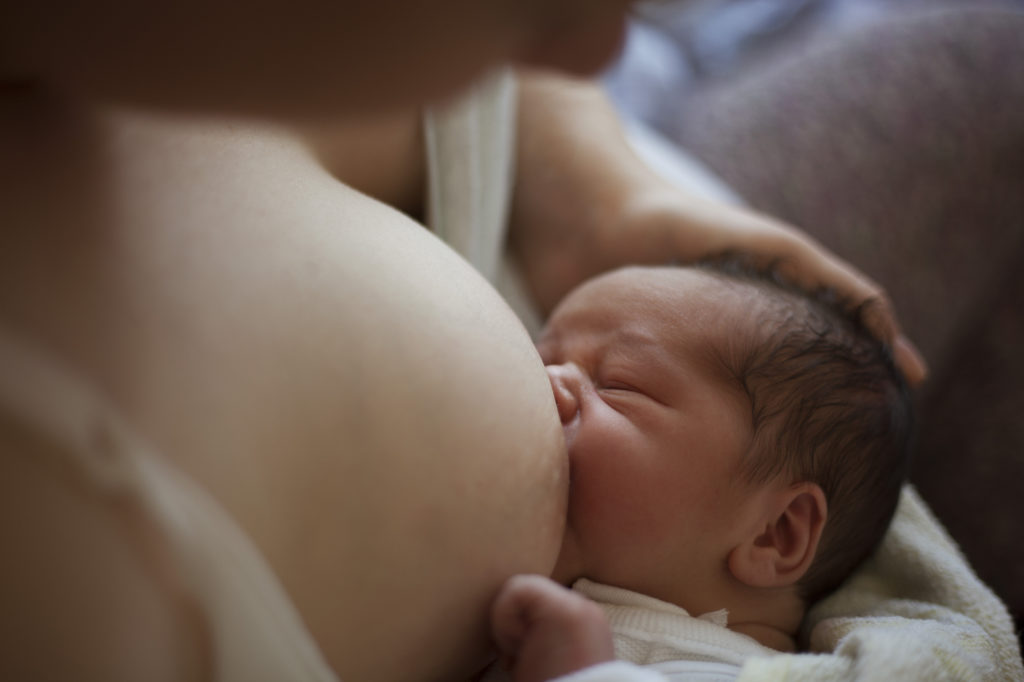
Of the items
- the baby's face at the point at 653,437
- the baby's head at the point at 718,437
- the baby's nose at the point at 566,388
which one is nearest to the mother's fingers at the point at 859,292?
the baby's head at the point at 718,437

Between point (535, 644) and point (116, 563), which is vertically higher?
point (116, 563)

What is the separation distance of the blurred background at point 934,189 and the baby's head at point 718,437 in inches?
24.3

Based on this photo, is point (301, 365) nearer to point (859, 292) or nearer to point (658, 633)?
point (658, 633)

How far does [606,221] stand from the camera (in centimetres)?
108

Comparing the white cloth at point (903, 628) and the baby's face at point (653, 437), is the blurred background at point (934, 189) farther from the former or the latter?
the baby's face at point (653, 437)

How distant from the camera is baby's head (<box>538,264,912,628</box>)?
0.73 m

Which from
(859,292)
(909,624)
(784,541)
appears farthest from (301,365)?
(859,292)

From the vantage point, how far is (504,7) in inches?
14.6

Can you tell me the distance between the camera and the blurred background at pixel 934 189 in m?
1.41

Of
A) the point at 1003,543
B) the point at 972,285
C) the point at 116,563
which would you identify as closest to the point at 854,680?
the point at 116,563

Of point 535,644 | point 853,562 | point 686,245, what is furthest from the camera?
point 686,245

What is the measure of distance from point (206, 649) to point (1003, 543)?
1393mm

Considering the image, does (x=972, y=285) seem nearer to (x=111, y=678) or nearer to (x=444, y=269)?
(x=444, y=269)

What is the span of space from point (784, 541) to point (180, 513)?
576 mm
